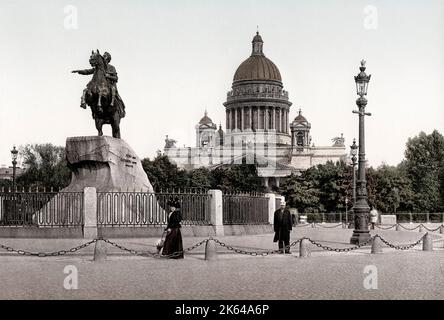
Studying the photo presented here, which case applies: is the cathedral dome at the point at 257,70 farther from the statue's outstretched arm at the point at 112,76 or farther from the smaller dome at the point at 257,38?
the statue's outstretched arm at the point at 112,76

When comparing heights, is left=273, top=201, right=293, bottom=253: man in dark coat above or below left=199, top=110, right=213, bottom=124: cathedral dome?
below

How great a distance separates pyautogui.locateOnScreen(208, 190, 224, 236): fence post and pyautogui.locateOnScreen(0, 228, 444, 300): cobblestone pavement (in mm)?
6855

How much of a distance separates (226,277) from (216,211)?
14.2 m

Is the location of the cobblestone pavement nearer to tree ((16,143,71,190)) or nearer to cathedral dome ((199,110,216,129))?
tree ((16,143,71,190))

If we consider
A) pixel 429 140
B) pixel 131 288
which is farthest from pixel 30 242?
pixel 429 140

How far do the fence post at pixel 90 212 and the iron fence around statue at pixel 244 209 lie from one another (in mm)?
6558

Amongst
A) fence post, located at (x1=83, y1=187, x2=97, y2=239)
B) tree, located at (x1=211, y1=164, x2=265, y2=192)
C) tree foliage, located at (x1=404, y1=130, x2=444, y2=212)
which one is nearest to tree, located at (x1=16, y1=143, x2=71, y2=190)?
tree, located at (x1=211, y1=164, x2=265, y2=192)

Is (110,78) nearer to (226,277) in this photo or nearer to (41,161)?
(226,277)

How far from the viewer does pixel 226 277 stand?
15.7 meters

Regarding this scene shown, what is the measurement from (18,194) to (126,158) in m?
4.30

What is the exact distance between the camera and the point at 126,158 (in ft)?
93.2

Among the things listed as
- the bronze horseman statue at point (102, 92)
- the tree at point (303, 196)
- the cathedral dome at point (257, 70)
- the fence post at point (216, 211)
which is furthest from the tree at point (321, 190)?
the bronze horseman statue at point (102, 92)

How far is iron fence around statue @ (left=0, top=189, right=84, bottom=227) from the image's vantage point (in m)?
27.1

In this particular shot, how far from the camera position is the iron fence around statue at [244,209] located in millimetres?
31763
